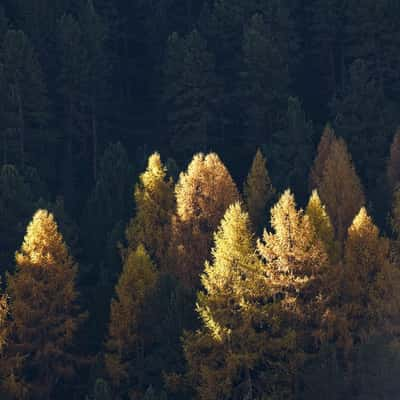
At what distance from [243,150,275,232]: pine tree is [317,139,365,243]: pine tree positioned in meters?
2.88

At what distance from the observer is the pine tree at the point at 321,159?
2197 inches

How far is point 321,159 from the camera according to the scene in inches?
2226

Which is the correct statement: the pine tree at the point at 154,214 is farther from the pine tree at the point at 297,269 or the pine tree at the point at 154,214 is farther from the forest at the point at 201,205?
the pine tree at the point at 297,269

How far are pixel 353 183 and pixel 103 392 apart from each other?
1990 cm

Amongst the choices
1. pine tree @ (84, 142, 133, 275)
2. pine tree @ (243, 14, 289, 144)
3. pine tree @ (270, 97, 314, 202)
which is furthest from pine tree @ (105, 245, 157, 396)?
pine tree @ (243, 14, 289, 144)

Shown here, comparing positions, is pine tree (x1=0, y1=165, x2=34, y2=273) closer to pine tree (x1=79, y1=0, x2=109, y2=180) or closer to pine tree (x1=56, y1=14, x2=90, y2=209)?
pine tree (x1=56, y1=14, x2=90, y2=209)

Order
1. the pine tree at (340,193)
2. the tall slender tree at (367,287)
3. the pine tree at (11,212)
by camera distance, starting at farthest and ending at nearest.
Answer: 1. the pine tree at (11,212)
2. the pine tree at (340,193)
3. the tall slender tree at (367,287)

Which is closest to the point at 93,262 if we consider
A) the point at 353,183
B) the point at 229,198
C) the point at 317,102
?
the point at 229,198

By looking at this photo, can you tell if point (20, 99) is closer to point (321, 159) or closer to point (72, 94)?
point (72, 94)

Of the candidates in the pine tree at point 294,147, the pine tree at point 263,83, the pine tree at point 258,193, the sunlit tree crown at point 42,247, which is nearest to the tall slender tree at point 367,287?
the pine tree at point 258,193

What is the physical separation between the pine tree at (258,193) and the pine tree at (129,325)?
900cm

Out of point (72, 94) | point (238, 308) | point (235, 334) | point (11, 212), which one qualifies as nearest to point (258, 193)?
point (238, 308)

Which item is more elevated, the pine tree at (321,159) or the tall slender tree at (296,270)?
the pine tree at (321,159)

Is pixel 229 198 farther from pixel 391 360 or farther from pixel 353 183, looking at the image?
pixel 391 360
